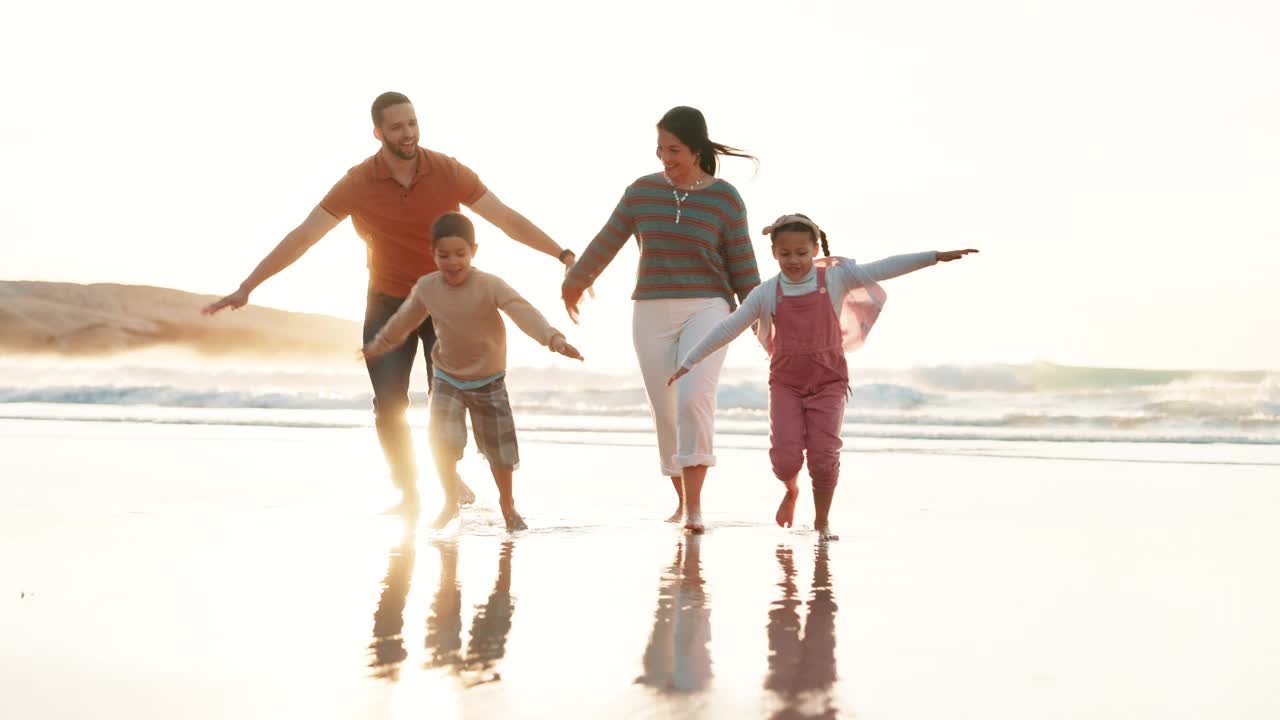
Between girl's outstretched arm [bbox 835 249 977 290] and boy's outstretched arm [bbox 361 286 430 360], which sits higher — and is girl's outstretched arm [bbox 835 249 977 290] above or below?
above

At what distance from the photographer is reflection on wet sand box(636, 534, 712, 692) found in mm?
3125

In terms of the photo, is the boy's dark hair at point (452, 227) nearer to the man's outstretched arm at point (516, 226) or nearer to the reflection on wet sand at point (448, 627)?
the man's outstretched arm at point (516, 226)

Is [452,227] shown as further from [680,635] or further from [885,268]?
[680,635]

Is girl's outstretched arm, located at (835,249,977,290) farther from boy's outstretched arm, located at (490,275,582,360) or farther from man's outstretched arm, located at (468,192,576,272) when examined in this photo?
man's outstretched arm, located at (468,192,576,272)

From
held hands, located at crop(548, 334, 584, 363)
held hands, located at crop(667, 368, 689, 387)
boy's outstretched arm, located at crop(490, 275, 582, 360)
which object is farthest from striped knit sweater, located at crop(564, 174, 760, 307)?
held hands, located at crop(548, 334, 584, 363)

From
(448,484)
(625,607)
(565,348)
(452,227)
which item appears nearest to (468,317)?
(452,227)

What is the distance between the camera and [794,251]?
639 cm

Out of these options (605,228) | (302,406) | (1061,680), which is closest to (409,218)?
(605,228)

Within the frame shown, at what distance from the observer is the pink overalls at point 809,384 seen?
21.2 feet

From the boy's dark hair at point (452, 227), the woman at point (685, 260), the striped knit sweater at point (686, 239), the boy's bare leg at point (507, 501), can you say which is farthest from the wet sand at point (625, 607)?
the boy's dark hair at point (452, 227)

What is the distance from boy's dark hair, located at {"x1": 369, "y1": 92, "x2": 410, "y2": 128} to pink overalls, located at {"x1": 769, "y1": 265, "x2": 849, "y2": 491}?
7.19 feet

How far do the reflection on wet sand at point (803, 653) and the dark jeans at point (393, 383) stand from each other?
2998mm

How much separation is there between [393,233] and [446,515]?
160 centimetres

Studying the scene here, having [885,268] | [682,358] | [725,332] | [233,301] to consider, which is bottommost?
[682,358]
